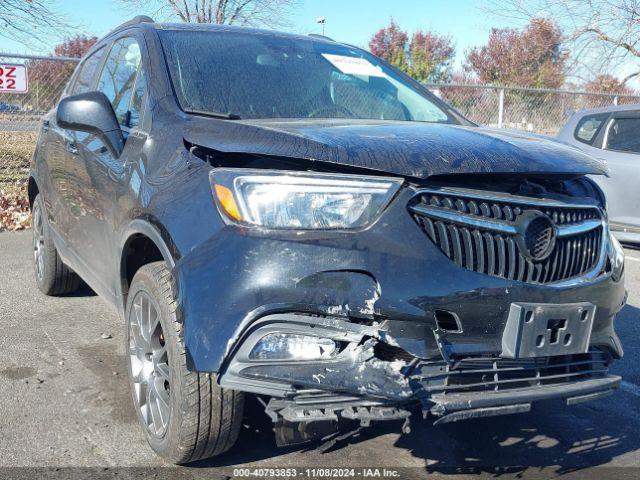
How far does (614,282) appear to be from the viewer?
113 inches

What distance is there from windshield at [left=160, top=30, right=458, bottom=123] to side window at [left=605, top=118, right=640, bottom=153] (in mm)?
4794

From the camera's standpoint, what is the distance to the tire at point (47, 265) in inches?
203

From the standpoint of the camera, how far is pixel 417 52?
37.0 meters

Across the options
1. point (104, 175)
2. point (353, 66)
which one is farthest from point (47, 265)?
point (353, 66)

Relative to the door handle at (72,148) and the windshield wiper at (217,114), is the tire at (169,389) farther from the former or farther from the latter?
the door handle at (72,148)

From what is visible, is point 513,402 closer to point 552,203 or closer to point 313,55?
point 552,203

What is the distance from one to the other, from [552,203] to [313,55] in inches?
71.5

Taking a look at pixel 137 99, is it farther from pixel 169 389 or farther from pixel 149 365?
pixel 169 389

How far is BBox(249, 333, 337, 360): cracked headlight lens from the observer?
2.35m

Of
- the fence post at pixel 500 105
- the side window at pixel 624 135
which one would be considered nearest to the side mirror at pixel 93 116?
the side window at pixel 624 135

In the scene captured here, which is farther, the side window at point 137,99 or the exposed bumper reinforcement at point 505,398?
the side window at point 137,99

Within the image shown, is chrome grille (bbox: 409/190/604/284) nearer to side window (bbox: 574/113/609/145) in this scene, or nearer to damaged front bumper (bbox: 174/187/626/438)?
damaged front bumper (bbox: 174/187/626/438)

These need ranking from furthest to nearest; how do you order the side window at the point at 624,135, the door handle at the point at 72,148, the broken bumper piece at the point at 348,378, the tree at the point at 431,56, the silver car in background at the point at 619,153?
the tree at the point at 431,56, the side window at the point at 624,135, the silver car in background at the point at 619,153, the door handle at the point at 72,148, the broken bumper piece at the point at 348,378

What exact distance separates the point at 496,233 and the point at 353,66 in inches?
73.8
